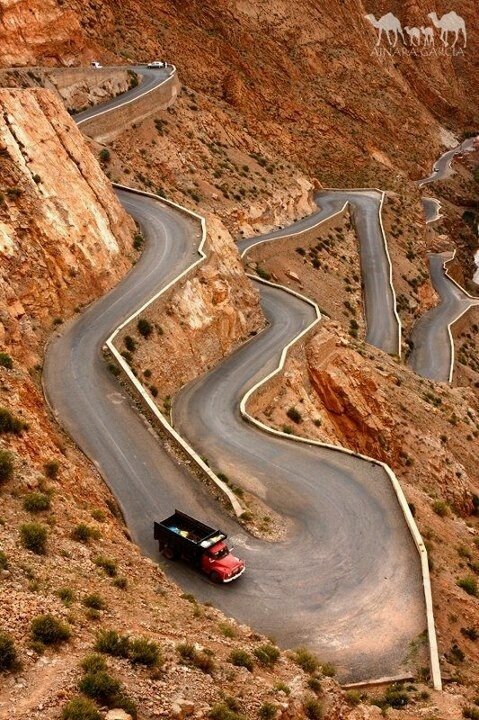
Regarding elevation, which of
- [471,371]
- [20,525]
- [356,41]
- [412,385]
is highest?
Answer: [356,41]

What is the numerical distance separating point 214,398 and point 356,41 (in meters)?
77.6

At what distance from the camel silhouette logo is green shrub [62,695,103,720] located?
336 feet

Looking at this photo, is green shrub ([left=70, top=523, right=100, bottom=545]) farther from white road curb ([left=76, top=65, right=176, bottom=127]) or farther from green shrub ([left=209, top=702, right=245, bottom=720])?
white road curb ([left=76, top=65, right=176, bottom=127])

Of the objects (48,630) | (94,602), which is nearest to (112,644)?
(48,630)

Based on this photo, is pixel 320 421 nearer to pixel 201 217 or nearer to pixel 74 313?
pixel 74 313

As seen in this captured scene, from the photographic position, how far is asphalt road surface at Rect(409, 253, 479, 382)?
4434 centimetres

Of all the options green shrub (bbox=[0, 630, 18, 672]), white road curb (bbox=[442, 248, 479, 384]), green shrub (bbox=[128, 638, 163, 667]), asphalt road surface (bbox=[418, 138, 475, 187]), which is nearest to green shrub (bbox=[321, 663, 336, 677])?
green shrub (bbox=[128, 638, 163, 667])

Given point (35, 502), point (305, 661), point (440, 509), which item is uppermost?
point (35, 502)

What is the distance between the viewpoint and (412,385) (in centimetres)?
3512

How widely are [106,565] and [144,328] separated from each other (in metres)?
14.4

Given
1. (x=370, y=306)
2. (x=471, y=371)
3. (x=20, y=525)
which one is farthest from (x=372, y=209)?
(x=20, y=525)

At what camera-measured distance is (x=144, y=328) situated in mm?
27047

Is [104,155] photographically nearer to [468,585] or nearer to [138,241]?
[138,241]

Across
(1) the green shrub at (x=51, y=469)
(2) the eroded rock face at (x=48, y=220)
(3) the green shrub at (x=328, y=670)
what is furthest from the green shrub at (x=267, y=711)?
(2) the eroded rock face at (x=48, y=220)
